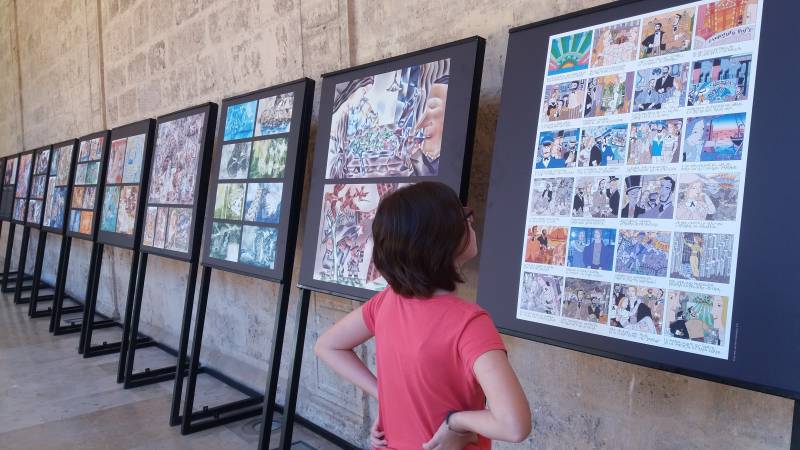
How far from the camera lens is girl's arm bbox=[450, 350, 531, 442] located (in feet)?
3.89

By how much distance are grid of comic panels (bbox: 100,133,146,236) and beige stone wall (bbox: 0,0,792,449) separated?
0.65m

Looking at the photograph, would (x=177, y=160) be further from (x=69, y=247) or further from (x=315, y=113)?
(x=69, y=247)

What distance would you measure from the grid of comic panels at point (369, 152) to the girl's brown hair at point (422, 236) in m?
1.09

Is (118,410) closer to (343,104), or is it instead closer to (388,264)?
(343,104)

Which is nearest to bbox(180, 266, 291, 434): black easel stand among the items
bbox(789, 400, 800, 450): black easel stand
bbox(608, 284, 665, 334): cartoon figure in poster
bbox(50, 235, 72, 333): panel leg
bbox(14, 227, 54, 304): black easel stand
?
bbox(608, 284, 665, 334): cartoon figure in poster

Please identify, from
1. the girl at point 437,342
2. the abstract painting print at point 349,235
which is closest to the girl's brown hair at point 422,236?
the girl at point 437,342

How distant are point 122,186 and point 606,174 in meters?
4.83

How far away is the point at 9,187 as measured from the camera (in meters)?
9.56

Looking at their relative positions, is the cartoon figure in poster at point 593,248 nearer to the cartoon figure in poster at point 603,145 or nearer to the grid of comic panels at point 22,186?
the cartoon figure in poster at point 603,145

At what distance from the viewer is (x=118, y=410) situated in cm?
416

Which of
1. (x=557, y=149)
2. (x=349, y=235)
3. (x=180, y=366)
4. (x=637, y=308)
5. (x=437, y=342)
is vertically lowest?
(x=180, y=366)

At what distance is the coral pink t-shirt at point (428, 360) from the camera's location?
1272mm

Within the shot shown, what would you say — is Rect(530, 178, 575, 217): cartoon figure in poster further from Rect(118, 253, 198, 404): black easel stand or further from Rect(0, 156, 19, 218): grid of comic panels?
Rect(0, 156, 19, 218): grid of comic panels

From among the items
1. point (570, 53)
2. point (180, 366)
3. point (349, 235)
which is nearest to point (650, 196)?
point (570, 53)
